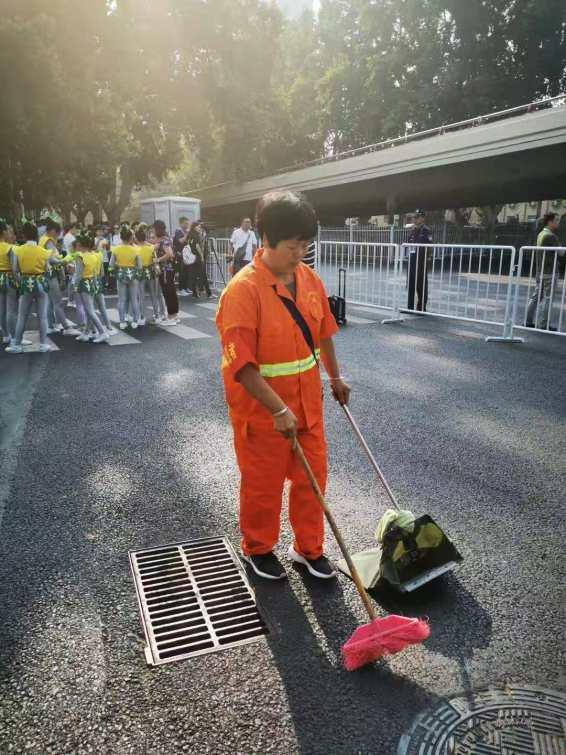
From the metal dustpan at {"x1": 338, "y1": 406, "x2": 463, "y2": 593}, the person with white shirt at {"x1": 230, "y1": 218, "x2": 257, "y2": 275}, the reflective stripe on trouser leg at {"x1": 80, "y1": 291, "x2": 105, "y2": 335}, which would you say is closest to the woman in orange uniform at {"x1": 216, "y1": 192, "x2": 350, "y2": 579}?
the metal dustpan at {"x1": 338, "y1": 406, "x2": 463, "y2": 593}

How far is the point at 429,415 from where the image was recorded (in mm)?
5797

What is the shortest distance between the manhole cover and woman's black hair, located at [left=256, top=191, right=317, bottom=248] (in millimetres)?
1980

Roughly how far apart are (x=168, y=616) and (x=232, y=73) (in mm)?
39957

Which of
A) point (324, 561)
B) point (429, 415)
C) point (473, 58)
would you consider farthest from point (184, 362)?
point (473, 58)

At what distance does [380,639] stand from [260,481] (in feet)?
2.96

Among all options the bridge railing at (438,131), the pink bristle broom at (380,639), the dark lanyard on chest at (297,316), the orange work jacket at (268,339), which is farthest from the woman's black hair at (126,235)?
the bridge railing at (438,131)

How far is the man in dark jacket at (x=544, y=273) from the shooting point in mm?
9297

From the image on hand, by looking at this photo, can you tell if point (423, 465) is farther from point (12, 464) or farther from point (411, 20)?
point (411, 20)

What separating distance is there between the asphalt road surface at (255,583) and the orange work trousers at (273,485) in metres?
0.23

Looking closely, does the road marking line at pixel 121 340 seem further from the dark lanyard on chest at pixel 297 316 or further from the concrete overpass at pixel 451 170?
the concrete overpass at pixel 451 170

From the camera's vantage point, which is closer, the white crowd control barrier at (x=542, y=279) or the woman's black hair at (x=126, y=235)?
the white crowd control barrier at (x=542, y=279)

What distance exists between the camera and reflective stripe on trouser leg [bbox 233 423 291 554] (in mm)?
2889

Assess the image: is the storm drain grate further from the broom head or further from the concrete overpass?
the concrete overpass

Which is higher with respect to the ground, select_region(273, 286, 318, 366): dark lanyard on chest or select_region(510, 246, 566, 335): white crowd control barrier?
select_region(273, 286, 318, 366): dark lanyard on chest
